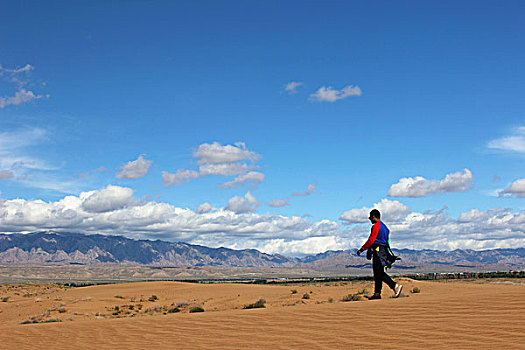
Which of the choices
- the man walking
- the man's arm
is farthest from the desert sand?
the man's arm

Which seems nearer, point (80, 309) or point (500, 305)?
point (500, 305)

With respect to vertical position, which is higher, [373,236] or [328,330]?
[373,236]

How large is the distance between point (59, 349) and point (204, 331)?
2881 mm

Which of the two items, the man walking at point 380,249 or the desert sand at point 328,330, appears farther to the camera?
the man walking at point 380,249

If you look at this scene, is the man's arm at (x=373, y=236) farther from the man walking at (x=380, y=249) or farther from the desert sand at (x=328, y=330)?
A: the desert sand at (x=328, y=330)

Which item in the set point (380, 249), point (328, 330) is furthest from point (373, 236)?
point (328, 330)

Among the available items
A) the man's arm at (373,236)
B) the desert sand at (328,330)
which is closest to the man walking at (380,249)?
the man's arm at (373,236)

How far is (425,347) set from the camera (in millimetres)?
6418

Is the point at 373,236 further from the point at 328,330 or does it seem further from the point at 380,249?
the point at 328,330

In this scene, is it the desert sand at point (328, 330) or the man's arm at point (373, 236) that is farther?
the man's arm at point (373, 236)

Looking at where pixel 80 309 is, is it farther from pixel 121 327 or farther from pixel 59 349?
pixel 59 349

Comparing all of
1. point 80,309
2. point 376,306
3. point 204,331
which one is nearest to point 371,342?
point 376,306

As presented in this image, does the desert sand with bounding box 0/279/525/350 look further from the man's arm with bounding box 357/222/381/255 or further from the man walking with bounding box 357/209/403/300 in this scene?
the man's arm with bounding box 357/222/381/255

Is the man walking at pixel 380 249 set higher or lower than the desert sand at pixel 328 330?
higher
